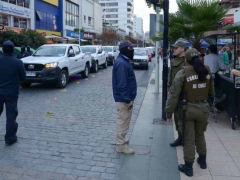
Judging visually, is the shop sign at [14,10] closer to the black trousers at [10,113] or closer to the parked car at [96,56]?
the parked car at [96,56]

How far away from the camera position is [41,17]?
3934 cm

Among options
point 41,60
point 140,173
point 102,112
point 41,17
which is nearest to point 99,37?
point 41,17

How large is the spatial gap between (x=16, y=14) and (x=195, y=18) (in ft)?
95.7

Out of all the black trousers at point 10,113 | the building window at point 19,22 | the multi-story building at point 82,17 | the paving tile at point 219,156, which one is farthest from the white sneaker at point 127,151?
the multi-story building at point 82,17

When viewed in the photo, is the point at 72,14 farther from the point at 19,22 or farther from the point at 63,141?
the point at 63,141

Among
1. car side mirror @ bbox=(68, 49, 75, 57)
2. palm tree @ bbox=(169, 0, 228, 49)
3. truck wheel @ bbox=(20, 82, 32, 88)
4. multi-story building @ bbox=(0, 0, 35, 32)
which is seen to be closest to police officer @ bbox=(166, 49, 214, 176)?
palm tree @ bbox=(169, 0, 228, 49)

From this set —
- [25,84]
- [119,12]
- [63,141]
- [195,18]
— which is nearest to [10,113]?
[63,141]

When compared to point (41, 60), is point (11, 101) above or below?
below

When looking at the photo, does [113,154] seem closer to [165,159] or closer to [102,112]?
[165,159]

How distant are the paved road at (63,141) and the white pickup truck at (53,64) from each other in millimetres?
1657

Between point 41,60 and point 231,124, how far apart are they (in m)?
7.65

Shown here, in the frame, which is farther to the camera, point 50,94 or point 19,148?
point 50,94

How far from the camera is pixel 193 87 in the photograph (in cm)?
394

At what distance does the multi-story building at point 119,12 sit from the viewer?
14425 cm
